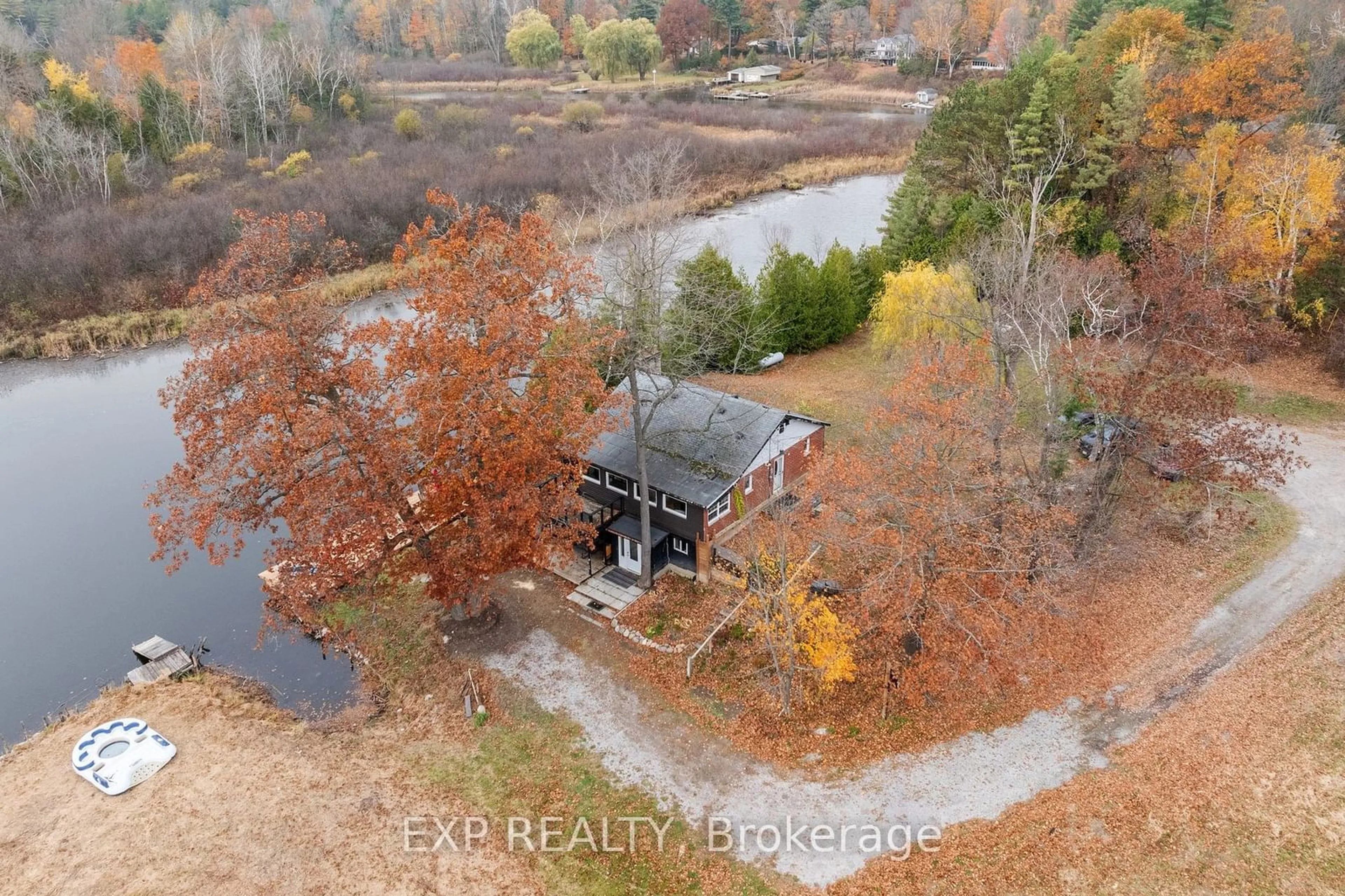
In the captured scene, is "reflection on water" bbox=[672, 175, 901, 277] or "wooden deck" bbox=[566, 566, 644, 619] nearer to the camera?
"wooden deck" bbox=[566, 566, 644, 619]

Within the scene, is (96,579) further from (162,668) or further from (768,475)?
(768,475)

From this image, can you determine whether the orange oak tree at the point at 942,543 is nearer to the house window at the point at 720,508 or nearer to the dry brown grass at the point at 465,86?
the house window at the point at 720,508

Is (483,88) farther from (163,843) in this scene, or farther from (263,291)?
(163,843)

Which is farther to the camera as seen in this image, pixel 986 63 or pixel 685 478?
pixel 986 63

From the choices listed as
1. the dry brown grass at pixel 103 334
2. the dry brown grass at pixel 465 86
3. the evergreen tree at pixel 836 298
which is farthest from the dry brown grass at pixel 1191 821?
the dry brown grass at pixel 465 86

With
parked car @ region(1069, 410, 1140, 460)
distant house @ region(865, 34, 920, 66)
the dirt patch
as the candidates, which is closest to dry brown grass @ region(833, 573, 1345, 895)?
parked car @ region(1069, 410, 1140, 460)

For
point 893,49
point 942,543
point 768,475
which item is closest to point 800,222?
point 768,475

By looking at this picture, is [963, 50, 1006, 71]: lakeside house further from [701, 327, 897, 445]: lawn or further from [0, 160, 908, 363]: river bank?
[701, 327, 897, 445]: lawn
